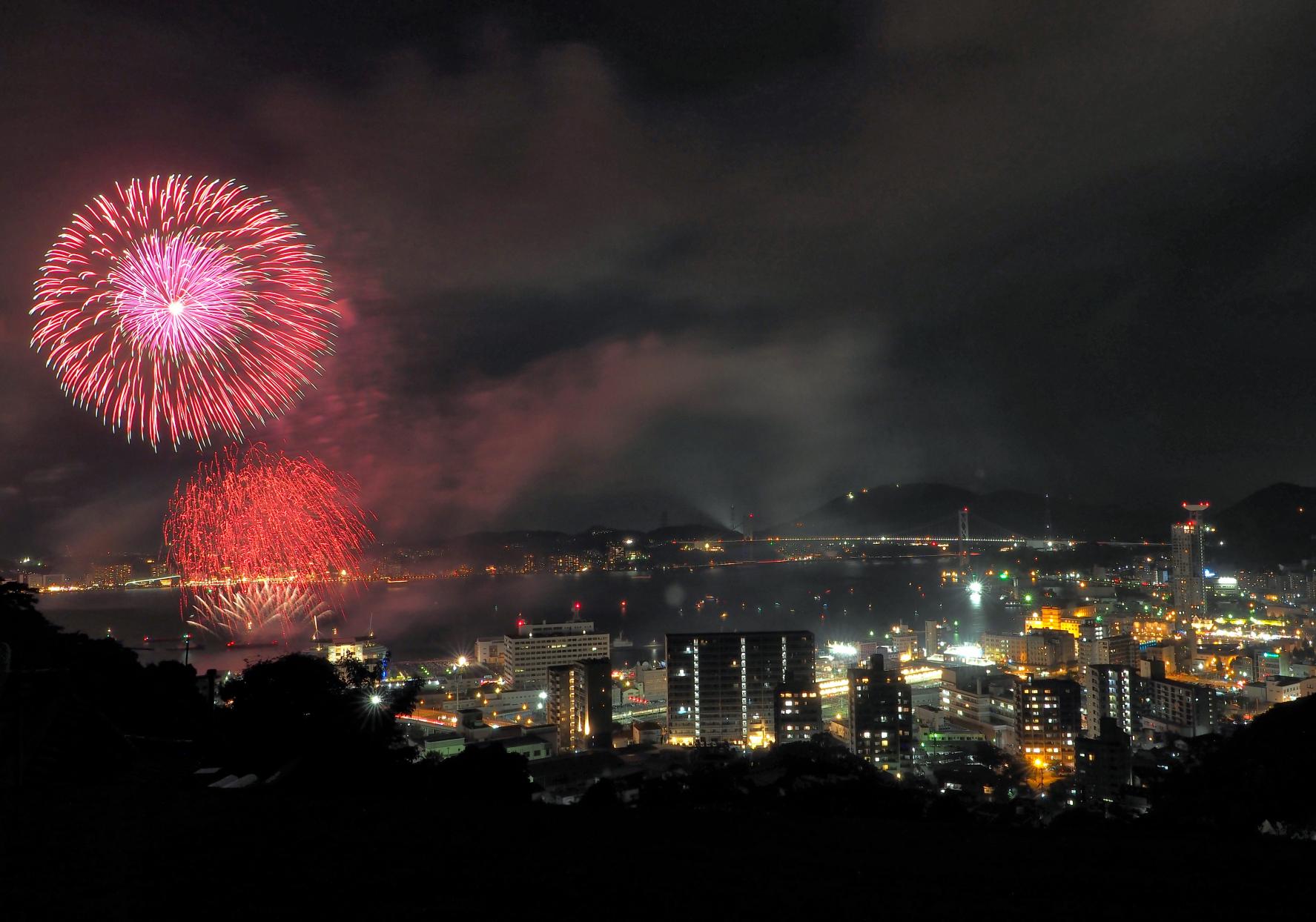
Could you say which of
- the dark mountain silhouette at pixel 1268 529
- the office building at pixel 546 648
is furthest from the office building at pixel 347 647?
the dark mountain silhouette at pixel 1268 529

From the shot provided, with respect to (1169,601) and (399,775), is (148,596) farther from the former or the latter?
(1169,601)

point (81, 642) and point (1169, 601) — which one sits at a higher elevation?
point (81, 642)

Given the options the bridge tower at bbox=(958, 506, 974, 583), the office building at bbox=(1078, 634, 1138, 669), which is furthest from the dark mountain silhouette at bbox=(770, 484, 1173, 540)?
the office building at bbox=(1078, 634, 1138, 669)

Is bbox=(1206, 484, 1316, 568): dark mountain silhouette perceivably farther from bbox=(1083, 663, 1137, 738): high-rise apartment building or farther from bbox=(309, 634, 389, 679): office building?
bbox=(309, 634, 389, 679): office building

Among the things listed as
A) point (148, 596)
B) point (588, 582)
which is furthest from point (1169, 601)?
point (148, 596)

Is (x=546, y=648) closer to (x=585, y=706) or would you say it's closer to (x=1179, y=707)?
(x=585, y=706)

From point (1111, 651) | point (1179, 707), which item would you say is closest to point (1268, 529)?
point (1111, 651)

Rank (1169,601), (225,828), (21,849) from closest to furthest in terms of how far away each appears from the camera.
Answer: (21,849)
(225,828)
(1169,601)
